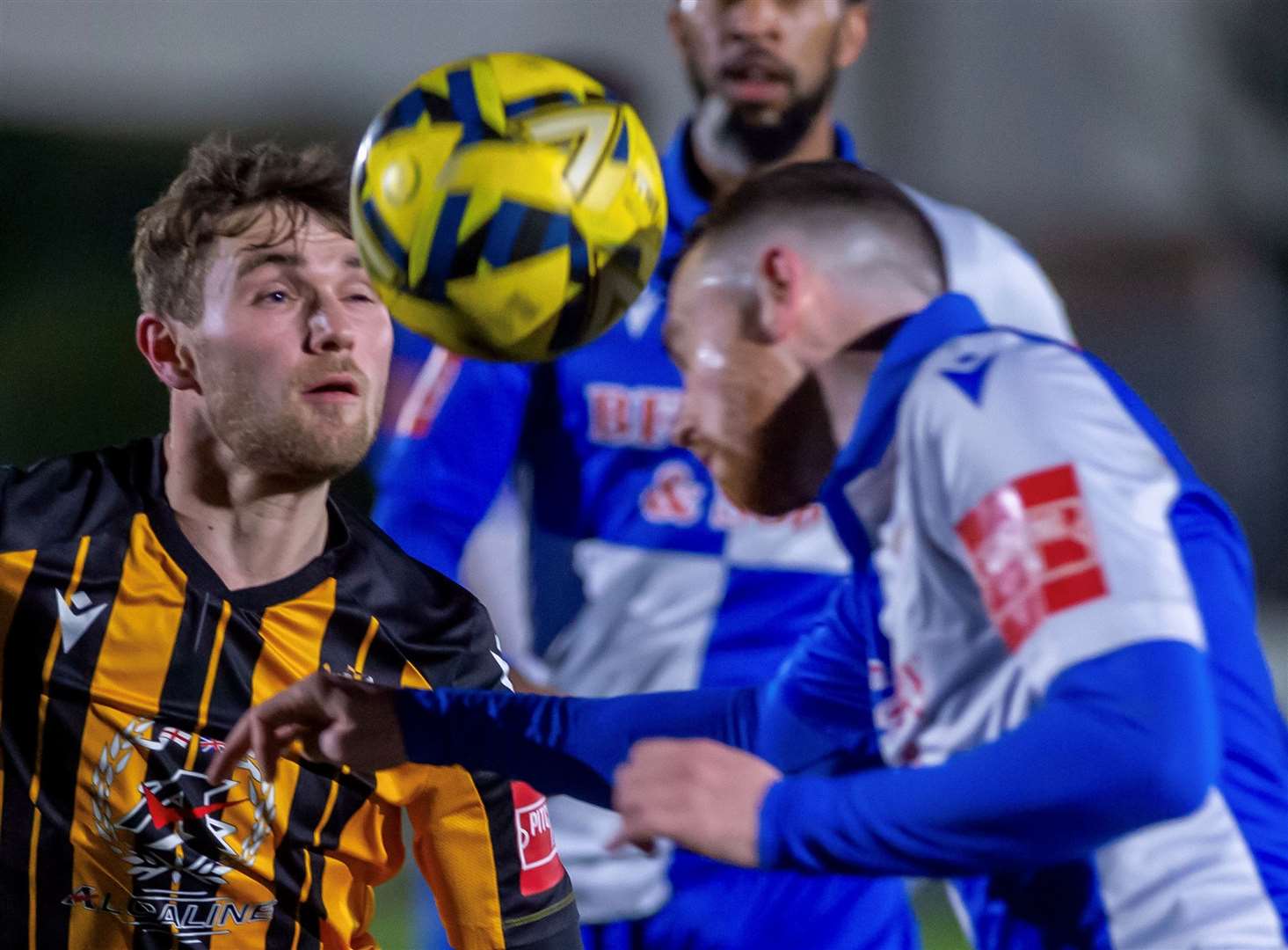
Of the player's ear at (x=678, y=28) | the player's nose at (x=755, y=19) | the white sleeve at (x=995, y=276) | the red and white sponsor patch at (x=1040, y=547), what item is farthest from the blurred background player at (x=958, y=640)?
the player's ear at (x=678, y=28)

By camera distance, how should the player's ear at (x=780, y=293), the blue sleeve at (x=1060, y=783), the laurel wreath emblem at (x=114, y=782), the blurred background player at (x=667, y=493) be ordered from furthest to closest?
the blurred background player at (x=667, y=493) < the laurel wreath emblem at (x=114, y=782) < the player's ear at (x=780, y=293) < the blue sleeve at (x=1060, y=783)

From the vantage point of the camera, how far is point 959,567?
6.38 ft

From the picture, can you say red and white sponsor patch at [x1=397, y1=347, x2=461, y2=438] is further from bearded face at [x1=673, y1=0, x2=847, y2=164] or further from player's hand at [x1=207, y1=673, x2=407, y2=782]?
player's hand at [x1=207, y1=673, x2=407, y2=782]

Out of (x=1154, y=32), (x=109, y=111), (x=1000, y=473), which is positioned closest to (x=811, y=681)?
(x=1000, y=473)

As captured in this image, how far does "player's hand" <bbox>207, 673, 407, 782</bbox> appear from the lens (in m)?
2.26

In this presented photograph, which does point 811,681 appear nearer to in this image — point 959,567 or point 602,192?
point 959,567

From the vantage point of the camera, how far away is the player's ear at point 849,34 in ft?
12.1

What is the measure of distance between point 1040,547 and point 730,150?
1981mm

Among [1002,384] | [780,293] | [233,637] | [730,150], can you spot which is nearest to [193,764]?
[233,637]

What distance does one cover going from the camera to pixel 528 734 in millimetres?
2336

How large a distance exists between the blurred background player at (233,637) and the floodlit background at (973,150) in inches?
225

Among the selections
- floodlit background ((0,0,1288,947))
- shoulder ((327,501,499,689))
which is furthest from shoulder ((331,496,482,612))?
floodlit background ((0,0,1288,947))

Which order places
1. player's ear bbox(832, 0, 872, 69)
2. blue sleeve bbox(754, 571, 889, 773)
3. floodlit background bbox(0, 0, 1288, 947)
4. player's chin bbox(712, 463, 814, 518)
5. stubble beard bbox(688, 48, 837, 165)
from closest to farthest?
player's chin bbox(712, 463, 814, 518), blue sleeve bbox(754, 571, 889, 773), stubble beard bbox(688, 48, 837, 165), player's ear bbox(832, 0, 872, 69), floodlit background bbox(0, 0, 1288, 947)

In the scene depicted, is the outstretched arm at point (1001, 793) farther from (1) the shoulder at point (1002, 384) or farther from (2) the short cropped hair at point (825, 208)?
(2) the short cropped hair at point (825, 208)
